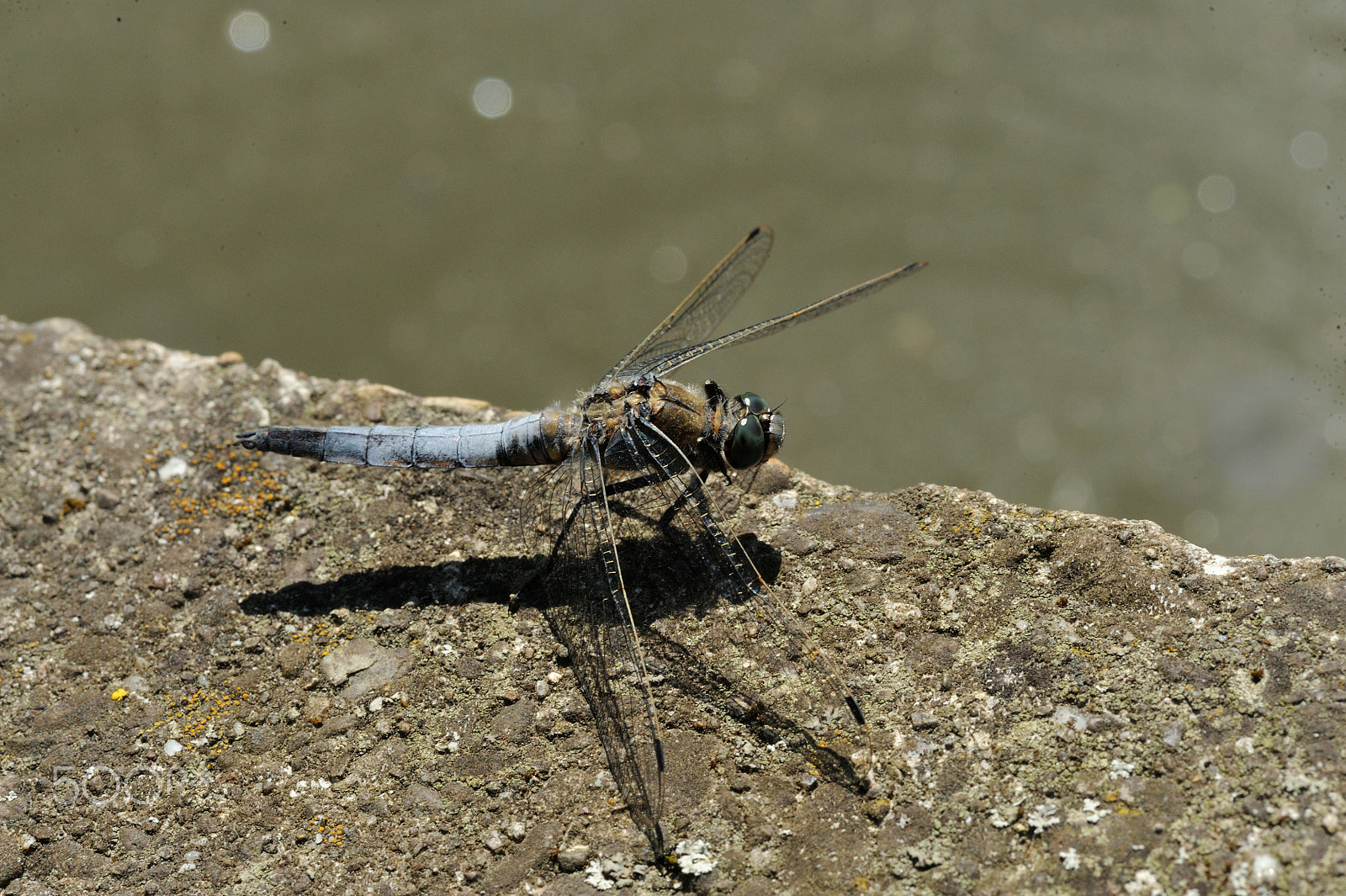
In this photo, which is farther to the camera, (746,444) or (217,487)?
(217,487)

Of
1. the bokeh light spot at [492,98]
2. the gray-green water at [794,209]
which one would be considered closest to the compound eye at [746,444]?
the gray-green water at [794,209]

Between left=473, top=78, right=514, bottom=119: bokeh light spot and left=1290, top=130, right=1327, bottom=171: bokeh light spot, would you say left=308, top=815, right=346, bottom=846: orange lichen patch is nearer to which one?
left=473, top=78, right=514, bottom=119: bokeh light spot

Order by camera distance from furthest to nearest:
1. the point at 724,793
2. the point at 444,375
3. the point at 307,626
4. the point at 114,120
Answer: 1. the point at 114,120
2. the point at 444,375
3. the point at 307,626
4. the point at 724,793

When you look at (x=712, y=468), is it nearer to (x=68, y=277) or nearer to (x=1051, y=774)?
(x=1051, y=774)

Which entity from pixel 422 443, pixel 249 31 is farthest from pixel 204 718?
pixel 249 31

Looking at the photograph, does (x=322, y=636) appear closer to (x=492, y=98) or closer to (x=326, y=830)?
(x=326, y=830)

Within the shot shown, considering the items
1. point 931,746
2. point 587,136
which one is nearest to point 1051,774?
point 931,746

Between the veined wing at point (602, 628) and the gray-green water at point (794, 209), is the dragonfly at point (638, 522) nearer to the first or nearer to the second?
the veined wing at point (602, 628)
